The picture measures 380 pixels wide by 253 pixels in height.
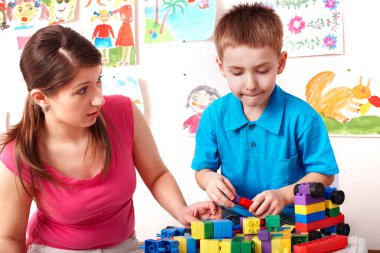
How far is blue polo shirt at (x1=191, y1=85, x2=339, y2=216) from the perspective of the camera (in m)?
1.20

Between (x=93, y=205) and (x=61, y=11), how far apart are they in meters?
1.14

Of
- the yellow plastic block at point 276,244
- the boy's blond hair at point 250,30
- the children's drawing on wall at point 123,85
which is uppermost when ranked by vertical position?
the boy's blond hair at point 250,30

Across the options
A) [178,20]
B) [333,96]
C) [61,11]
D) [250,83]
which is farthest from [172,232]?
[61,11]

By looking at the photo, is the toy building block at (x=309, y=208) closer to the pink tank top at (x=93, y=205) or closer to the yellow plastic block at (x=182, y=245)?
the yellow plastic block at (x=182, y=245)

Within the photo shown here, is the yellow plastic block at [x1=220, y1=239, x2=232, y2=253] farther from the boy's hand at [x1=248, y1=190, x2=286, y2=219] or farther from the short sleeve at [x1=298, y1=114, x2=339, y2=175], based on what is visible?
the short sleeve at [x1=298, y1=114, x2=339, y2=175]

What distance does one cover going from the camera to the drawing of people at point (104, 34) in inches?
78.4

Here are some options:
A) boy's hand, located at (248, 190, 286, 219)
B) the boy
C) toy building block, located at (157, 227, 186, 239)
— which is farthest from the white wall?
toy building block, located at (157, 227, 186, 239)

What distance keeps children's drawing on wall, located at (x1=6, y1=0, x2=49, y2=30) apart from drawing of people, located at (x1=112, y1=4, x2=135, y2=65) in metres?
0.30

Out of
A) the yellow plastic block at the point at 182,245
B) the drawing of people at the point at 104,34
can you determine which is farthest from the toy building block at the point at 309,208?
the drawing of people at the point at 104,34

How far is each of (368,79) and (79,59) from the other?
101 cm

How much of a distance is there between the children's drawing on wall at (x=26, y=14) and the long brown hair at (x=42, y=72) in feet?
3.39

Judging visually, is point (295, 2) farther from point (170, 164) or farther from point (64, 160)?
point (64, 160)

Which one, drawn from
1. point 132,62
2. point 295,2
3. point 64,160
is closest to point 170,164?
point 132,62

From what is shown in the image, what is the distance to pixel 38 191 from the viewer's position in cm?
109
